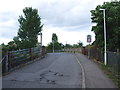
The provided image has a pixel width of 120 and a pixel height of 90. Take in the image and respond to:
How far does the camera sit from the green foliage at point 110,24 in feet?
86.4

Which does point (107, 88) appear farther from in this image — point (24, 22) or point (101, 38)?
point (24, 22)

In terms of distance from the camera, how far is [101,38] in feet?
90.3

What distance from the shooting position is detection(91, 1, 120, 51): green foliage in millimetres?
26344

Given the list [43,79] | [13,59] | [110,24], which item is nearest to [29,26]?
[110,24]

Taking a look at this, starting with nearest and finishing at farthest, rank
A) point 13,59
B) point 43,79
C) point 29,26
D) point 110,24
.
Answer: point 43,79
point 13,59
point 110,24
point 29,26

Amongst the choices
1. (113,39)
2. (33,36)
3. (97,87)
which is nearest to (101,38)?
(113,39)

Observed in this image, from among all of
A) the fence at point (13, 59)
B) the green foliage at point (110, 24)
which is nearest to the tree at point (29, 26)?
the green foliage at point (110, 24)

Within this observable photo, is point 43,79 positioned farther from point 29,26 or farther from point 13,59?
point 29,26

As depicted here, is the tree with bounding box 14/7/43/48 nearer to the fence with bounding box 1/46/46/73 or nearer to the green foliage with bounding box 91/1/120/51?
the green foliage with bounding box 91/1/120/51

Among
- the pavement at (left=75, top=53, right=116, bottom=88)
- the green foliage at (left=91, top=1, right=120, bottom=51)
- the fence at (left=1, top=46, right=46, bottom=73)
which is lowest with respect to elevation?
the pavement at (left=75, top=53, right=116, bottom=88)

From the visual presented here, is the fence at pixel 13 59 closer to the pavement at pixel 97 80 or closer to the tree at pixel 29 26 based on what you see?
Result: the pavement at pixel 97 80

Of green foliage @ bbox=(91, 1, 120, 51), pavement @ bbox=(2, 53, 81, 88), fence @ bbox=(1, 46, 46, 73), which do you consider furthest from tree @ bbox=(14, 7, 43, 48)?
pavement @ bbox=(2, 53, 81, 88)

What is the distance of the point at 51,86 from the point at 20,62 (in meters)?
9.92

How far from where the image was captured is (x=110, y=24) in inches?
1082
